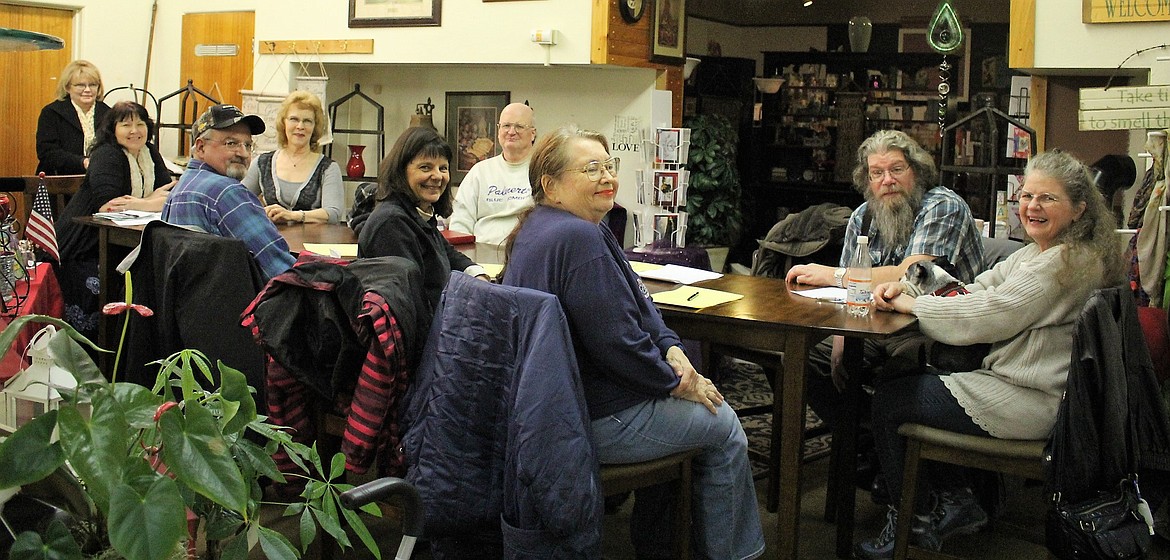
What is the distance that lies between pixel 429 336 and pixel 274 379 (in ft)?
1.76

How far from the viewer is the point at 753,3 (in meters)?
9.99

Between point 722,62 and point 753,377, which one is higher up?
point 722,62

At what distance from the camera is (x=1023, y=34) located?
4.84 m

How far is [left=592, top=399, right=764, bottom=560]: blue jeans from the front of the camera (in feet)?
9.00

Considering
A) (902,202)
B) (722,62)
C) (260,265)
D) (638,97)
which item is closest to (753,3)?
(722,62)

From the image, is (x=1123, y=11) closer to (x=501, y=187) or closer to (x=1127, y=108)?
(x=1127, y=108)

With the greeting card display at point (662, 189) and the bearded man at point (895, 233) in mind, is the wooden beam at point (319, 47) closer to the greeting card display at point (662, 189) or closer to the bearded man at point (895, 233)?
the greeting card display at point (662, 189)

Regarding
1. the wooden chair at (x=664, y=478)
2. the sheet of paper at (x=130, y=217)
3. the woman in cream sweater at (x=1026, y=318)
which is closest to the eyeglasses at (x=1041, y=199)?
the woman in cream sweater at (x=1026, y=318)

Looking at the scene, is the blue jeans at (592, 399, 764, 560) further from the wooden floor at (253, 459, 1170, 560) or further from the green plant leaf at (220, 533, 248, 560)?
the green plant leaf at (220, 533, 248, 560)

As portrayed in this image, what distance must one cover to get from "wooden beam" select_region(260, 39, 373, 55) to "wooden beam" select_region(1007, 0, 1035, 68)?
4016 mm

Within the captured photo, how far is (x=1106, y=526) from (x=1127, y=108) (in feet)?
5.96

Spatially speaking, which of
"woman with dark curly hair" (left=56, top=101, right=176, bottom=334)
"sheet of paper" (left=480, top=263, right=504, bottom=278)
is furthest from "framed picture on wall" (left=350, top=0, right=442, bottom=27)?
"sheet of paper" (left=480, top=263, right=504, bottom=278)

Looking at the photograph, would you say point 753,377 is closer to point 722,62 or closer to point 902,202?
point 902,202

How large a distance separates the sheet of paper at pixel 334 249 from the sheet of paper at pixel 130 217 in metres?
0.68
